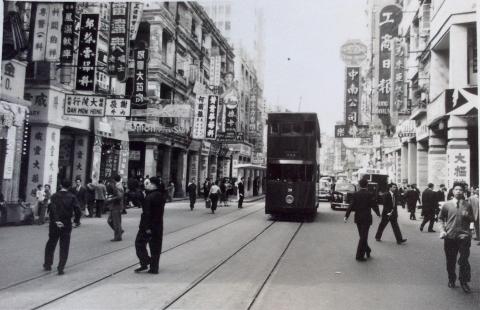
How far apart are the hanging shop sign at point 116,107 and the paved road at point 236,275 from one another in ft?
15.8

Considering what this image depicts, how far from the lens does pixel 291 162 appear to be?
62.2 feet

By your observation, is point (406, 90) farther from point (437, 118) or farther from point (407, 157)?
point (437, 118)

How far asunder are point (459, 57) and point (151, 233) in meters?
17.5

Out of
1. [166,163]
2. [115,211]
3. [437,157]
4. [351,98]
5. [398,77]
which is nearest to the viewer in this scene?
[115,211]

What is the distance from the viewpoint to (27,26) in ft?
54.5

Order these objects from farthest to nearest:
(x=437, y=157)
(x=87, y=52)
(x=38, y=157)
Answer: (x=437, y=157), (x=38, y=157), (x=87, y=52)

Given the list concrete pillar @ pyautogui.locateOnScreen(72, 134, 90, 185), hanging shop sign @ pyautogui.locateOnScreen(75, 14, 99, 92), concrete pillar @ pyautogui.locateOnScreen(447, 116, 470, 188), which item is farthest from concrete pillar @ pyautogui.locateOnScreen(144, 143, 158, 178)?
concrete pillar @ pyautogui.locateOnScreen(447, 116, 470, 188)

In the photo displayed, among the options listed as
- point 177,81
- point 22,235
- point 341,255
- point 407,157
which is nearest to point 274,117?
point 341,255

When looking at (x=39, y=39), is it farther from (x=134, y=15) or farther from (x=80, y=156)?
(x=80, y=156)

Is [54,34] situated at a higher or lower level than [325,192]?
higher

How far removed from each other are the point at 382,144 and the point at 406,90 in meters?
5.47

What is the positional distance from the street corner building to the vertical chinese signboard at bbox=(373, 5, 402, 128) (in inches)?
454

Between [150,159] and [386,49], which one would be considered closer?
[150,159]

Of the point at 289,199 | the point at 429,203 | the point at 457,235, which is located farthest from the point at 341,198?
the point at 457,235
